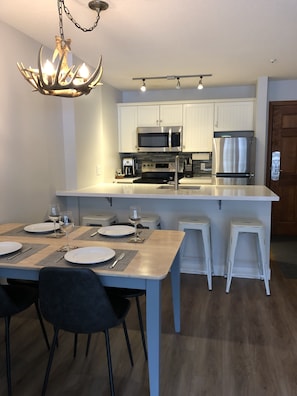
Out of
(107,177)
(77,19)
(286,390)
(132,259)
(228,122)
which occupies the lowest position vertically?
(286,390)

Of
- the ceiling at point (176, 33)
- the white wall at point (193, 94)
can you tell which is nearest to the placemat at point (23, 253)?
the ceiling at point (176, 33)

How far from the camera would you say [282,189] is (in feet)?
16.4

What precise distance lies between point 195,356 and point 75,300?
1.01 m

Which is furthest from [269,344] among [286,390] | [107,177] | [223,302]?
[107,177]

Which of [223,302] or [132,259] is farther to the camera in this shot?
[223,302]

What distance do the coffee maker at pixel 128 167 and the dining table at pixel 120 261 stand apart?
314 cm

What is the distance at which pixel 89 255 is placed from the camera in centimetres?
174

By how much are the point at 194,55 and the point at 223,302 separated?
2554mm

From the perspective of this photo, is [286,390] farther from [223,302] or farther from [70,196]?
[70,196]

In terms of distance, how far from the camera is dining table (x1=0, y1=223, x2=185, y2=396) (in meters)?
1.55

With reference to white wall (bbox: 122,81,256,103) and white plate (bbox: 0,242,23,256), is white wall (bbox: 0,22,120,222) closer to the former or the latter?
white plate (bbox: 0,242,23,256)

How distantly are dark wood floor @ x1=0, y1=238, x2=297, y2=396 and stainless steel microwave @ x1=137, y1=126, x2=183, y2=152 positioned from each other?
2775mm

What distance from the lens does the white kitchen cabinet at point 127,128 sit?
5.17m

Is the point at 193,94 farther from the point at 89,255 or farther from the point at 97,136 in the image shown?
the point at 89,255
